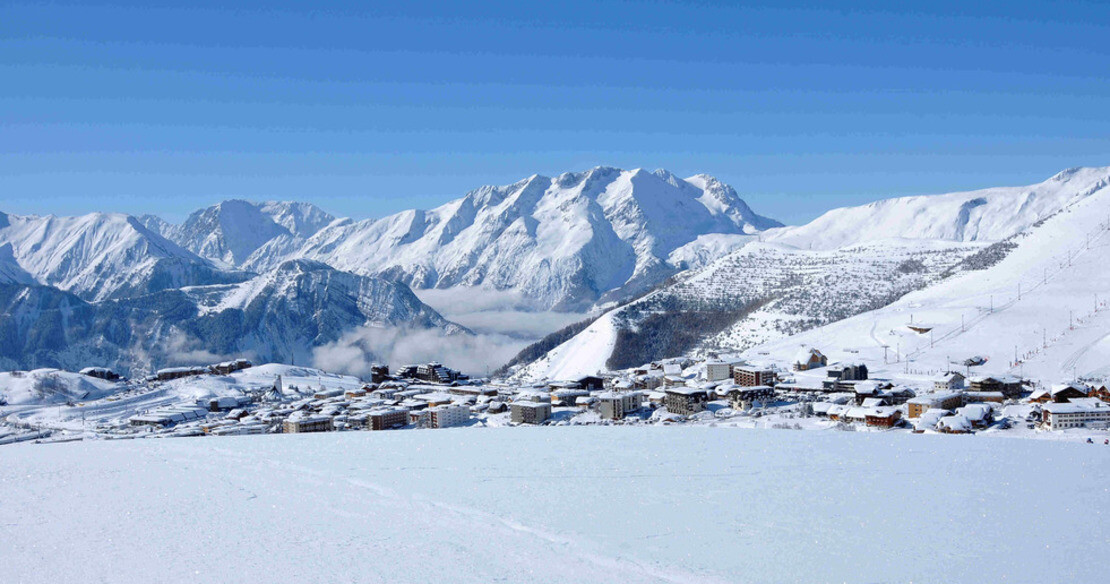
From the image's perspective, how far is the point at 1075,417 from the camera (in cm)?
3309

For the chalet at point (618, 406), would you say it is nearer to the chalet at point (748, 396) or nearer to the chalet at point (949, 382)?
the chalet at point (748, 396)

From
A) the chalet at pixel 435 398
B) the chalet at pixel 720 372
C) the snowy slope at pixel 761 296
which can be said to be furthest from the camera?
the snowy slope at pixel 761 296

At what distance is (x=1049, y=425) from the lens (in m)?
33.2

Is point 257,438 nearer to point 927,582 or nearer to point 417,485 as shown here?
point 417,485

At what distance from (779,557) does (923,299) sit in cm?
8454

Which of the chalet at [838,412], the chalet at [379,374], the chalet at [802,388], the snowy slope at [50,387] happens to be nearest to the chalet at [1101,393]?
the chalet at [838,412]

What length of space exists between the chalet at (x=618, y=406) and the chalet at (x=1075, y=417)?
20998 millimetres

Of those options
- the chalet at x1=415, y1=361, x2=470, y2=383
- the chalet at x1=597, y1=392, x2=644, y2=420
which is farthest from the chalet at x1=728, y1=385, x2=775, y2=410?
the chalet at x1=415, y1=361, x2=470, y2=383

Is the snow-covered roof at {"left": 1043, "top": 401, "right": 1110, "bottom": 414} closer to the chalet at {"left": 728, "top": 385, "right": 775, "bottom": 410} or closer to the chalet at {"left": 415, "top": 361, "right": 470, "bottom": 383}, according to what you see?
the chalet at {"left": 728, "top": 385, "right": 775, "bottom": 410}

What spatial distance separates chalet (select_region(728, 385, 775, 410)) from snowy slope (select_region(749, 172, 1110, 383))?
14248 millimetres

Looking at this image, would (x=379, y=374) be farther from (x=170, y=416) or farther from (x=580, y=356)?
(x=580, y=356)

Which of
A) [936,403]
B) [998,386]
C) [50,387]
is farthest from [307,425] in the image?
[50,387]

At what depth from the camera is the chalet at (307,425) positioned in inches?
1756

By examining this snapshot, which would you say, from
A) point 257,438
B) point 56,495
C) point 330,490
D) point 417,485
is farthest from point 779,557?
point 257,438
